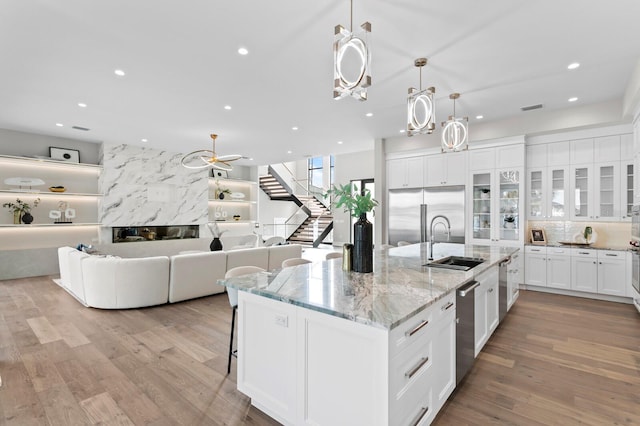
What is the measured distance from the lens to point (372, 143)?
312 inches

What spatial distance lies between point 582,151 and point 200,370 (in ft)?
21.4

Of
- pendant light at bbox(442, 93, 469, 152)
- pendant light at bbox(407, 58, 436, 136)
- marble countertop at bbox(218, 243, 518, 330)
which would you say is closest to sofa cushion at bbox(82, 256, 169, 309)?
marble countertop at bbox(218, 243, 518, 330)

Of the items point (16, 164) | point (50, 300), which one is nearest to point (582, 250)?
point (50, 300)

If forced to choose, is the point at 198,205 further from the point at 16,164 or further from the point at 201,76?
the point at 201,76

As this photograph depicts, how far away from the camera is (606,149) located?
5.02m

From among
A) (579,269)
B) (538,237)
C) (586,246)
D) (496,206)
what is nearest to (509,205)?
(496,206)

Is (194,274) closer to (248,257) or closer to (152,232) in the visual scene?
(248,257)

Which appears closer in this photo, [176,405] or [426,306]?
[426,306]

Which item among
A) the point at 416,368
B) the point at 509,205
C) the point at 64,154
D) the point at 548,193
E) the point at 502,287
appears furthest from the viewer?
the point at 64,154

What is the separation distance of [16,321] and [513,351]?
586 centimetres

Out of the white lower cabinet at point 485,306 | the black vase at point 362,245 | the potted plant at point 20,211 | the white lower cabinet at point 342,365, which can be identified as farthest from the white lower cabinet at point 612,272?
the potted plant at point 20,211

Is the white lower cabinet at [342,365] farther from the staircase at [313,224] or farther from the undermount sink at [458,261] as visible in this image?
the staircase at [313,224]

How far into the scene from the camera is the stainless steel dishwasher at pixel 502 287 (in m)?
3.38

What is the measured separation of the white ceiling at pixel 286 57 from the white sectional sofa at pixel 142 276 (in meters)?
2.50
